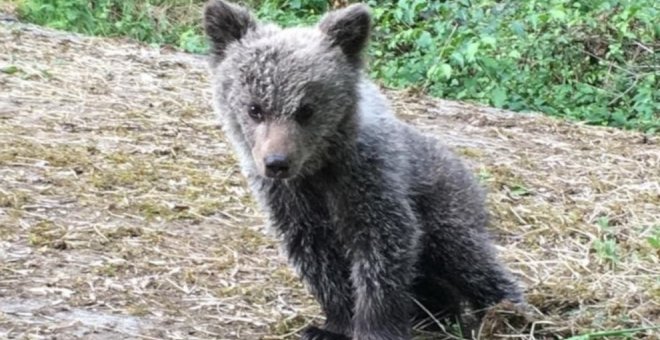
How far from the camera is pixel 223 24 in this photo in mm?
4492

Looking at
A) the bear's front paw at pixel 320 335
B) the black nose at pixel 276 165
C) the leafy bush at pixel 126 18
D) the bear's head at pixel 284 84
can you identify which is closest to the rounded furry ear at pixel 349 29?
the bear's head at pixel 284 84

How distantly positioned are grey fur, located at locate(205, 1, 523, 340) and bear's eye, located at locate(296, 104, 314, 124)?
0.02 metres

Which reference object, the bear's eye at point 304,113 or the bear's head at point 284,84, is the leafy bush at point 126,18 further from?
the bear's eye at point 304,113

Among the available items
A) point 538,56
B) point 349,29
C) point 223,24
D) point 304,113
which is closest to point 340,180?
point 304,113

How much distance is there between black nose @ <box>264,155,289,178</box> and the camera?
4.06 meters

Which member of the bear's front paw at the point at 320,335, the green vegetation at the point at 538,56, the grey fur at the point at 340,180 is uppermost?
the grey fur at the point at 340,180

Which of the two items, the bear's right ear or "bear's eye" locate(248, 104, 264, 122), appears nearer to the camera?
"bear's eye" locate(248, 104, 264, 122)

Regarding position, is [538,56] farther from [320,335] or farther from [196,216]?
[320,335]

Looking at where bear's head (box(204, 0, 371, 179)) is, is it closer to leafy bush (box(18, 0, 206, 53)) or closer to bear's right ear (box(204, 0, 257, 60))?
bear's right ear (box(204, 0, 257, 60))

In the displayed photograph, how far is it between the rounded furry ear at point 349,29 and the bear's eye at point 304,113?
0.36 m

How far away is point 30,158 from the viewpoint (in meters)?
6.45

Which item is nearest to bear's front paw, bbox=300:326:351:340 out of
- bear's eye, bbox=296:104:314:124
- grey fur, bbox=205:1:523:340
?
grey fur, bbox=205:1:523:340

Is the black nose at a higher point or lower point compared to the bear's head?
lower

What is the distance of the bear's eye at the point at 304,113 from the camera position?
4.19 metres
